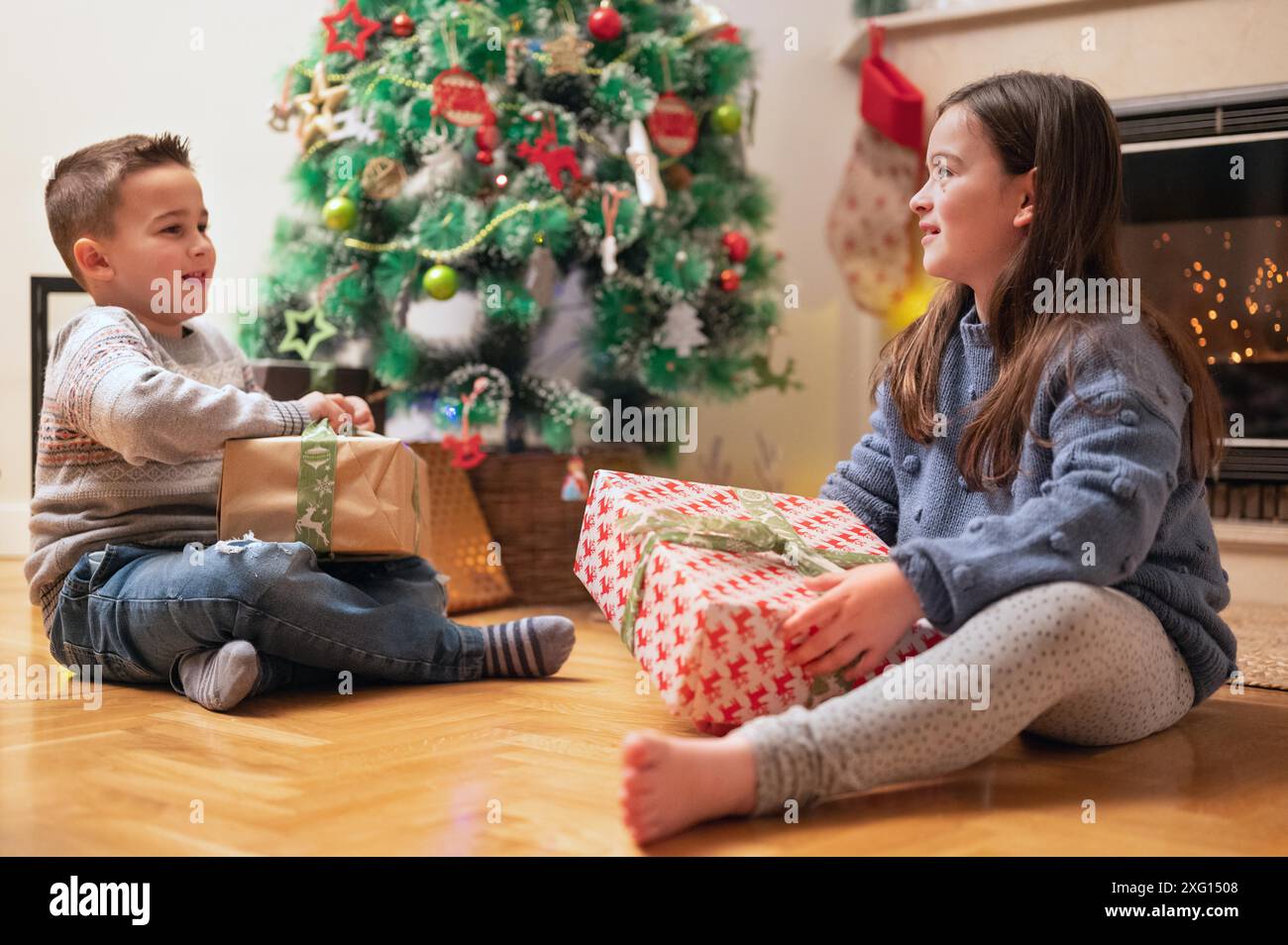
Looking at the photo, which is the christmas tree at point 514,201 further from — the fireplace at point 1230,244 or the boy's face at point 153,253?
the fireplace at point 1230,244

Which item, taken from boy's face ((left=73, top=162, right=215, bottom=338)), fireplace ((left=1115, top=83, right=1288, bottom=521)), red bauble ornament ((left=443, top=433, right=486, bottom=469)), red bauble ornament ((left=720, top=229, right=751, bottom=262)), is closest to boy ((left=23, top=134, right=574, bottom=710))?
boy's face ((left=73, top=162, right=215, bottom=338))

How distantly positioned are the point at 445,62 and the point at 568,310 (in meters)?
0.64

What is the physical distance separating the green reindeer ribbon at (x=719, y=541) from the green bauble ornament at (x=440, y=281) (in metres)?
0.96

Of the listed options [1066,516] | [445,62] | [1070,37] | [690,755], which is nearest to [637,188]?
[445,62]

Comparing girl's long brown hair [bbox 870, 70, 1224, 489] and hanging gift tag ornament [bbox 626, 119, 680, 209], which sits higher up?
hanging gift tag ornament [bbox 626, 119, 680, 209]

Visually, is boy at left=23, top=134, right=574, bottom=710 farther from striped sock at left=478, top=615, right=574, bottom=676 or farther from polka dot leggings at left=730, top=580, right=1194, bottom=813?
polka dot leggings at left=730, top=580, right=1194, bottom=813

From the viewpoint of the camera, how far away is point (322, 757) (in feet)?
3.37

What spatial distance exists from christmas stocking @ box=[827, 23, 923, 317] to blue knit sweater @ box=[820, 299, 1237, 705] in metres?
1.67

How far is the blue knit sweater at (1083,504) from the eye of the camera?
0.93 m

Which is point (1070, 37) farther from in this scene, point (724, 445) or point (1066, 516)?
point (1066, 516)

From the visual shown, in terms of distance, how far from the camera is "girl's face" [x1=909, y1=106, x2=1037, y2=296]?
1.16m

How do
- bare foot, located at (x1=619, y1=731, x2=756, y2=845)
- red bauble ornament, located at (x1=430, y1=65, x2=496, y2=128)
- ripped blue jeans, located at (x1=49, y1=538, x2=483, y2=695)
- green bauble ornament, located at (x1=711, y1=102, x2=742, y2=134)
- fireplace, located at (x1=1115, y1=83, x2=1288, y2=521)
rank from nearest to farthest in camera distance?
1. bare foot, located at (x1=619, y1=731, x2=756, y2=845)
2. ripped blue jeans, located at (x1=49, y1=538, x2=483, y2=695)
3. red bauble ornament, located at (x1=430, y1=65, x2=496, y2=128)
4. green bauble ornament, located at (x1=711, y1=102, x2=742, y2=134)
5. fireplace, located at (x1=1115, y1=83, x2=1288, y2=521)

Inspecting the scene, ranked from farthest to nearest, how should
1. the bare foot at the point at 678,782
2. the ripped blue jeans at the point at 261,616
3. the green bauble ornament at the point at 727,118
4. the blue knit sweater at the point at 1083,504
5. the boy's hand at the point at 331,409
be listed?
the green bauble ornament at the point at 727,118 < the boy's hand at the point at 331,409 < the ripped blue jeans at the point at 261,616 < the blue knit sweater at the point at 1083,504 < the bare foot at the point at 678,782

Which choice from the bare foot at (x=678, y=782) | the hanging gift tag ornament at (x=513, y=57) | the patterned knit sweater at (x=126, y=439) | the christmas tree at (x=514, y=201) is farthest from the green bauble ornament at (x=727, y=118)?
the bare foot at (x=678, y=782)
